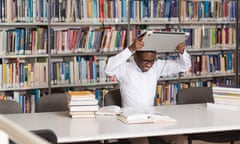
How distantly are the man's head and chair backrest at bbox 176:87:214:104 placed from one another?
1.19ft

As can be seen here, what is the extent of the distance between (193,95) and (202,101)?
0.11 metres

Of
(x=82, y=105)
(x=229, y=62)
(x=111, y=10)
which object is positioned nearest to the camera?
(x=82, y=105)

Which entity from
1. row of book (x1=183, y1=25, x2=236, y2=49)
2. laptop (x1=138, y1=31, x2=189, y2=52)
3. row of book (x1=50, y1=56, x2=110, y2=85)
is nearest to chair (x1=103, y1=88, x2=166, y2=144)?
laptop (x1=138, y1=31, x2=189, y2=52)

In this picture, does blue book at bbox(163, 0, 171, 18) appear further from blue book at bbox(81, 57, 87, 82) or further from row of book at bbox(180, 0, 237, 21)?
blue book at bbox(81, 57, 87, 82)

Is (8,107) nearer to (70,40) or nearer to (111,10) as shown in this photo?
(70,40)

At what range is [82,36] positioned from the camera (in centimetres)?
480

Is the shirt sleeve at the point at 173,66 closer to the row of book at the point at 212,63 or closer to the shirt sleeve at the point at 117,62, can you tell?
the shirt sleeve at the point at 117,62

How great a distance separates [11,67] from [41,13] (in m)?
0.64

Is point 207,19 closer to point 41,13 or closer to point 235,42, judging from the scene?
point 235,42

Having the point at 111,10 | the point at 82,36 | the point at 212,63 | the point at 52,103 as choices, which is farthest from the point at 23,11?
the point at 212,63

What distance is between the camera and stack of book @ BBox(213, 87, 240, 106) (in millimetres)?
3330

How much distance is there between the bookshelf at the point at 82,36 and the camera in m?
4.52

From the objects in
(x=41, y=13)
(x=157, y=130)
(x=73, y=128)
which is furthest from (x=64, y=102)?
(x=41, y=13)

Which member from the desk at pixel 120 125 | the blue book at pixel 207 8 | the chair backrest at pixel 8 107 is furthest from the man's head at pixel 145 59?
the blue book at pixel 207 8
